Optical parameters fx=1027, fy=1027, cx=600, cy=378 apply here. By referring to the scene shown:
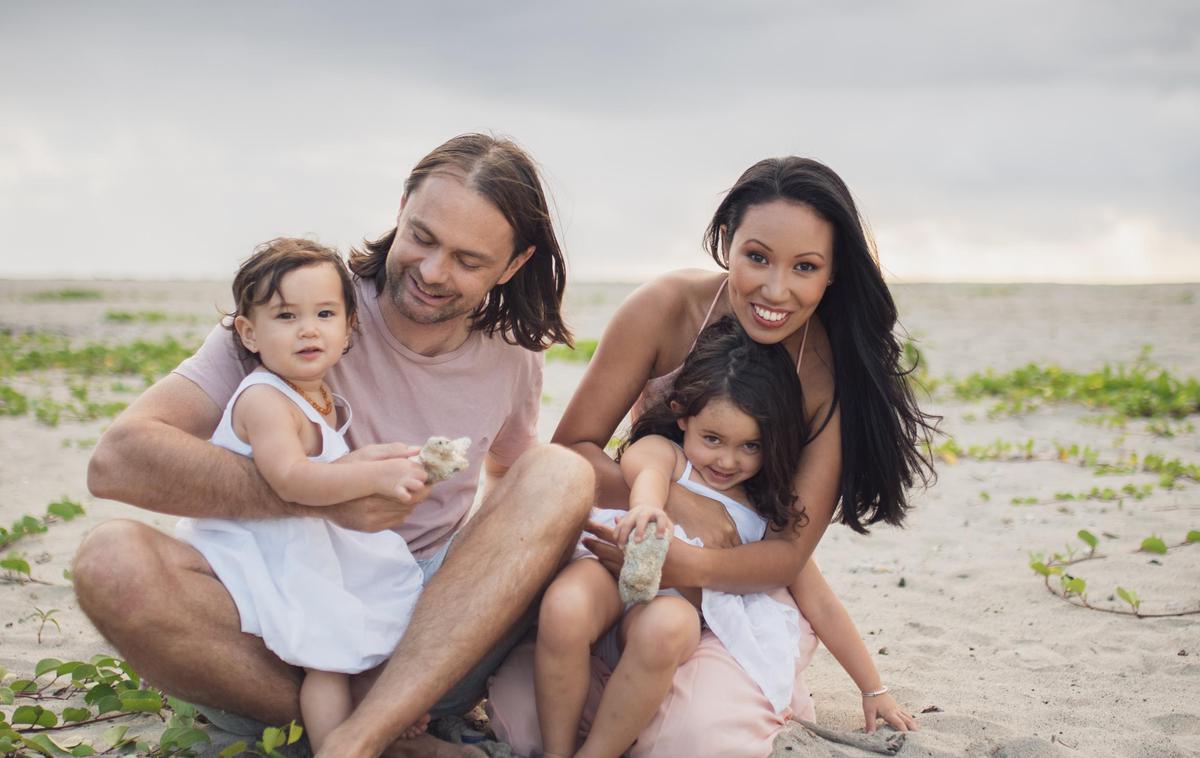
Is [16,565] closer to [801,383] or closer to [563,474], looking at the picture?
[563,474]

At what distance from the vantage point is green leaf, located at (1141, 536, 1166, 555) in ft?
15.9

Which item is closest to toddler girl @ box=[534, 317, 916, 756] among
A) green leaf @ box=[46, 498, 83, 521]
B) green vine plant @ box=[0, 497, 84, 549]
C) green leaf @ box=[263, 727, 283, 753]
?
green leaf @ box=[263, 727, 283, 753]

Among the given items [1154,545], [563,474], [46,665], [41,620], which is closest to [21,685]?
[46,665]

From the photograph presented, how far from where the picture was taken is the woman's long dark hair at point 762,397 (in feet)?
10.7

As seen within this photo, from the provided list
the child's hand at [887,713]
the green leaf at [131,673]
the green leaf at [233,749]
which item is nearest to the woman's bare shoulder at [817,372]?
the child's hand at [887,713]

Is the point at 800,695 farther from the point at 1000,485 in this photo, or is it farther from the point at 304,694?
the point at 1000,485

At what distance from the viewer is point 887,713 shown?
3.35 metres

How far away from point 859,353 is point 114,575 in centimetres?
234

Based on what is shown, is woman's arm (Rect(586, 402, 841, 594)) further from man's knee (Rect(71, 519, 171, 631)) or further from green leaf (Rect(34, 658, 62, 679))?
green leaf (Rect(34, 658, 62, 679))

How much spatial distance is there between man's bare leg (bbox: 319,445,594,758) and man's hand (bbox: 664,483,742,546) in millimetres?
360

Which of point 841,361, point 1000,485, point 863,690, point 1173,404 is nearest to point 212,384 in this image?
point 841,361

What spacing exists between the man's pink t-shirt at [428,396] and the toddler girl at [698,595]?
530 mm

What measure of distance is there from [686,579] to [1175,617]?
8.05 ft

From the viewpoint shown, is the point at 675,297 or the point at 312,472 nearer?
the point at 312,472
